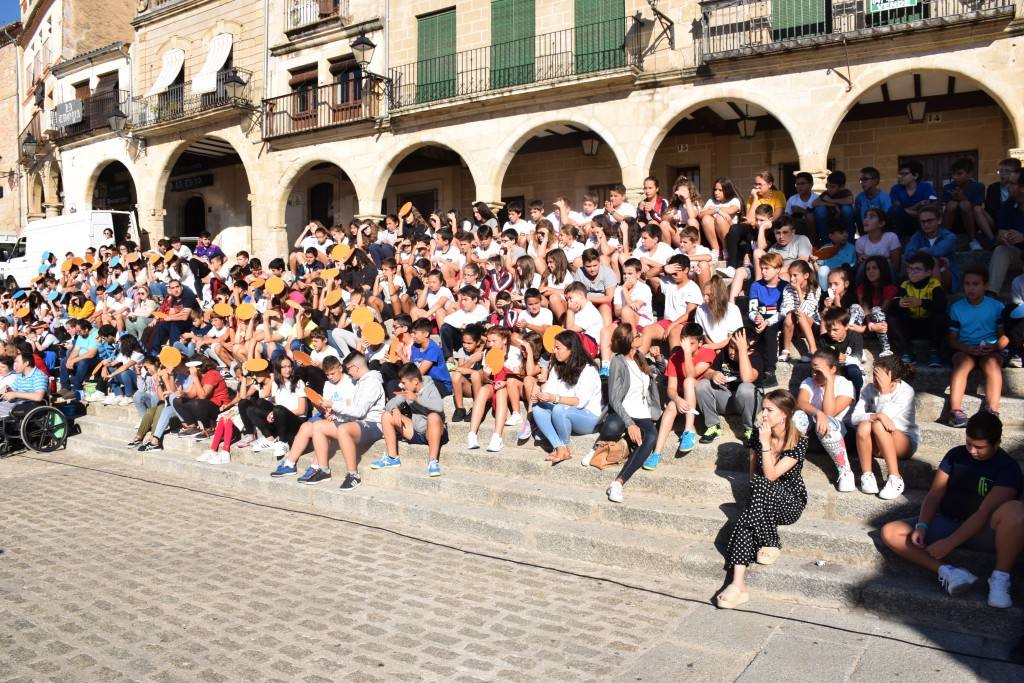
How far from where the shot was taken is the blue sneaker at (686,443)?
255 inches

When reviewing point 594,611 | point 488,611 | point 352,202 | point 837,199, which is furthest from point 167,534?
point 352,202

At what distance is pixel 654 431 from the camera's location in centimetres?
650

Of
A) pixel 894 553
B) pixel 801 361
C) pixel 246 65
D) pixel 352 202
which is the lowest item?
pixel 894 553

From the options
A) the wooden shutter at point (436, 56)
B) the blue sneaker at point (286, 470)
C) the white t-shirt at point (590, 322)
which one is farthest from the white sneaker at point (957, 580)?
the wooden shutter at point (436, 56)

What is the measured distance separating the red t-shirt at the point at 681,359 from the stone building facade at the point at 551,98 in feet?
28.6

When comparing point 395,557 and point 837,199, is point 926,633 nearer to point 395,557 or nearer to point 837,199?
point 395,557

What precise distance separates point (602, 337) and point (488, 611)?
3739mm

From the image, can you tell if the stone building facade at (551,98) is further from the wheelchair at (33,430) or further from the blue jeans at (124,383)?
the wheelchair at (33,430)

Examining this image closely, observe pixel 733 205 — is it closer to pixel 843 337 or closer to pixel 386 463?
pixel 843 337

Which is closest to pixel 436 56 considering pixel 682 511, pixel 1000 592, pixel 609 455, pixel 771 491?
pixel 609 455

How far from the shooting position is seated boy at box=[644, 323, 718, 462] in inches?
257

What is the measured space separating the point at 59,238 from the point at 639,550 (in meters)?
20.2

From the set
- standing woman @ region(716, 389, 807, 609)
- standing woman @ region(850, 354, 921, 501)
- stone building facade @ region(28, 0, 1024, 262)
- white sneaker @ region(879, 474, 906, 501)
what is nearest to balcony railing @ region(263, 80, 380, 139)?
stone building facade @ region(28, 0, 1024, 262)

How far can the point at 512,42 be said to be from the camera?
1775 cm
